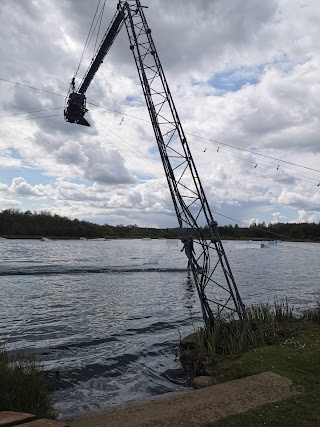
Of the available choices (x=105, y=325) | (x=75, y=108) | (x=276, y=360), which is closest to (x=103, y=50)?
(x=75, y=108)

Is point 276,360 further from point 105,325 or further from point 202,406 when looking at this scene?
point 105,325

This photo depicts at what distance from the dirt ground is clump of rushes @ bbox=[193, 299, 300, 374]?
342 centimetres

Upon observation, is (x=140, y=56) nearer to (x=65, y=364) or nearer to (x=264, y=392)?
(x=65, y=364)

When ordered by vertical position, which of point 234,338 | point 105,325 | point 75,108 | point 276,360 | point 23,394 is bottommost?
point 105,325

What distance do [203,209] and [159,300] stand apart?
16.2 metres

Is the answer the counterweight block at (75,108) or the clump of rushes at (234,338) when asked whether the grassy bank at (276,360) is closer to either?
the clump of rushes at (234,338)

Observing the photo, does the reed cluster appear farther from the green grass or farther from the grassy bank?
the green grass

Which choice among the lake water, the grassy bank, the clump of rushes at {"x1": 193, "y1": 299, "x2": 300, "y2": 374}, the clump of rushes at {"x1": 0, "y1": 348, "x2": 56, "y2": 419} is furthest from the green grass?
the clump of rushes at {"x1": 0, "y1": 348, "x2": 56, "y2": 419}

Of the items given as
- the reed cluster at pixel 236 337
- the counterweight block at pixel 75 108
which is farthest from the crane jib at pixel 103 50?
the reed cluster at pixel 236 337

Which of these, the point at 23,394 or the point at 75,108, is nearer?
the point at 23,394

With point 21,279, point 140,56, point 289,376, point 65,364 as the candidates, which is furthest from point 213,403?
point 21,279

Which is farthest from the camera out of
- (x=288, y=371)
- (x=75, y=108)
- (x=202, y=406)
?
(x=75, y=108)

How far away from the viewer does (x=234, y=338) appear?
12.4 metres

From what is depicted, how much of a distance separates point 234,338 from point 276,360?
103 inches
